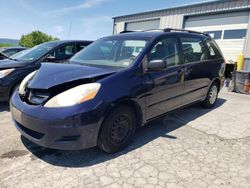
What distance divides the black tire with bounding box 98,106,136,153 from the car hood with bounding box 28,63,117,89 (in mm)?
551

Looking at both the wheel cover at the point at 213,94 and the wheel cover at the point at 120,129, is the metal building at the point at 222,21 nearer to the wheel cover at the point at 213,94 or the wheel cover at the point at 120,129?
the wheel cover at the point at 213,94

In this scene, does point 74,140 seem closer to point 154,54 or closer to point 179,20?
point 154,54

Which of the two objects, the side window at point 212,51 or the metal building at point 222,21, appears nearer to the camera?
the side window at point 212,51

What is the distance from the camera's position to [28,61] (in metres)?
5.11

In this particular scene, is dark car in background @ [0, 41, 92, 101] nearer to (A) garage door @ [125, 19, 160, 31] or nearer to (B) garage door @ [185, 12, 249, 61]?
(B) garage door @ [185, 12, 249, 61]

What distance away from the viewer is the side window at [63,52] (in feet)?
18.4

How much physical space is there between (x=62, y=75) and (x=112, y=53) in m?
1.08

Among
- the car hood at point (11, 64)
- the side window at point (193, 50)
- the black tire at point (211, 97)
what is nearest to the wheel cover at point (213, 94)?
the black tire at point (211, 97)

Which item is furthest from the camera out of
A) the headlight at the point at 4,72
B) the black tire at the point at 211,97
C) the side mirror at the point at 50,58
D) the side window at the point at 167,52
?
the side mirror at the point at 50,58

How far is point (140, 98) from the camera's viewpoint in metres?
3.20

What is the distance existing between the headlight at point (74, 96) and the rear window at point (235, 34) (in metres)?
10.2

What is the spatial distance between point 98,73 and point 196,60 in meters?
2.41

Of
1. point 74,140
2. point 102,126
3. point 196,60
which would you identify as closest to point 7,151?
point 74,140

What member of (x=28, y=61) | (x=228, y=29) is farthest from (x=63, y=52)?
(x=228, y=29)
